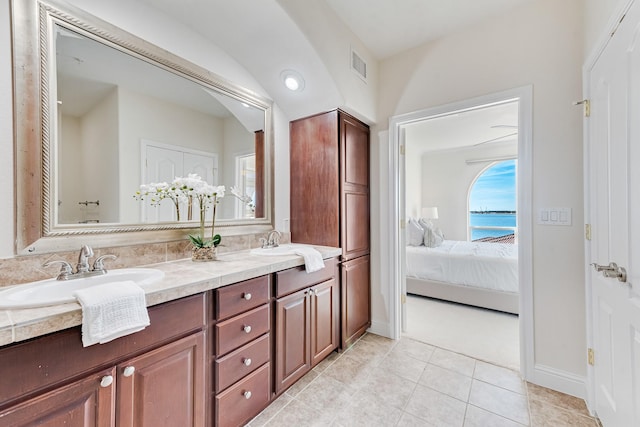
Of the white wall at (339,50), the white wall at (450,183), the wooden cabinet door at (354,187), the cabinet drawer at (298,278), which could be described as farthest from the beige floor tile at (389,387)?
the white wall at (450,183)

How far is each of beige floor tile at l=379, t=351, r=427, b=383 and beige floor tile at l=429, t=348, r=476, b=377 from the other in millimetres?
137

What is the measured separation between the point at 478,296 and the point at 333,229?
222cm

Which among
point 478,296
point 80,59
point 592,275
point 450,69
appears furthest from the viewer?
point 478,296

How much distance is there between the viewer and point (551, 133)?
6.04 feet

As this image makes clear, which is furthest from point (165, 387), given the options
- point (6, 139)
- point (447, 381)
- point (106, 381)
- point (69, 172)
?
point (447, 381)

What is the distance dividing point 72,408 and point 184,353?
372 mm

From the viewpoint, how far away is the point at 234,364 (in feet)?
4.64

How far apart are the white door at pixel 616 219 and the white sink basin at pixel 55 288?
6.69 feet

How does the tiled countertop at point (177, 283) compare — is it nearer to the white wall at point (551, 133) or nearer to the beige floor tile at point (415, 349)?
the beige floor tile at point (415, 349)

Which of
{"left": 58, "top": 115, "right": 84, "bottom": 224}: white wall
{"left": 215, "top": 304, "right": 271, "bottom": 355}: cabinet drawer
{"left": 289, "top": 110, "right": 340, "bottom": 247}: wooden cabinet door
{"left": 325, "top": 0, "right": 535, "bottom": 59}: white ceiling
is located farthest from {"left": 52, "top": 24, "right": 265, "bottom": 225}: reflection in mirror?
{"left": 325, "top": 0, "right": 535, "bottom": 59}: white ceiling

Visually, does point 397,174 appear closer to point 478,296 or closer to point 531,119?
point 531,119

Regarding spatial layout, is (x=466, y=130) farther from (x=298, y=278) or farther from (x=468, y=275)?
(x=298, y=278)

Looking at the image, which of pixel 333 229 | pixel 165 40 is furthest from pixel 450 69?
pixel 165 40

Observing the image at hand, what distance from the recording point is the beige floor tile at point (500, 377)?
6.13 ft
